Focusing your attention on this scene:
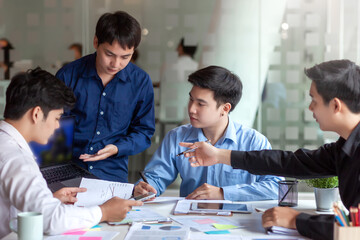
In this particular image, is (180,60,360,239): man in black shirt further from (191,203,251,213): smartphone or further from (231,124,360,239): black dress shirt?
(191,203,251,213): smartphone

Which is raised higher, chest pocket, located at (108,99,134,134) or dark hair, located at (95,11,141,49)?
dark hair, located at (95,11,141,49)

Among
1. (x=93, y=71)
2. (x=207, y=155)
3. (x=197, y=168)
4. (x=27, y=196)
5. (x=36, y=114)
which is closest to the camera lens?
(x=27, y=196)

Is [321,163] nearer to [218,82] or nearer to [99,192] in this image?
[218,82]

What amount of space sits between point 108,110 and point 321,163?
4.49 ft

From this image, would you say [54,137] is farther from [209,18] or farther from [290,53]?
[290,53]

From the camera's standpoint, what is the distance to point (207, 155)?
8.21 ft

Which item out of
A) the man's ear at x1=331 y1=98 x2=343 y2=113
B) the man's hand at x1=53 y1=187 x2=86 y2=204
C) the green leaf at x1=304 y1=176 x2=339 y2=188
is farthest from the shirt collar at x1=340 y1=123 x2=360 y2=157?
the man's hand at x1=53 y1=187 x2=86 y2=204

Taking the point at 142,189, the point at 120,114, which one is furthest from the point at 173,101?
the point at 142,189

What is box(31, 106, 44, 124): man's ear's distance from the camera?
202 centimetres

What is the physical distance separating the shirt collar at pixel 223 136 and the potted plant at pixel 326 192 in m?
0.69

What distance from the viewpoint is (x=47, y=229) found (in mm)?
1814

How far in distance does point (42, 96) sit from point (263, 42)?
10.1 feet

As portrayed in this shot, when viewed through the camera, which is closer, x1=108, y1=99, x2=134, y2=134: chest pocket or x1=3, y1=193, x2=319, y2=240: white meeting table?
x1=3, y1=193, x2=319, y2=240: white meeting table

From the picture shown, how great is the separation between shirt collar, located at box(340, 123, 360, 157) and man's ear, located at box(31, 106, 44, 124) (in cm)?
123
